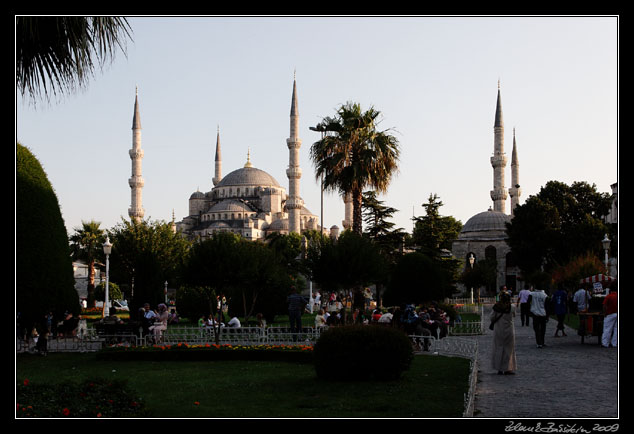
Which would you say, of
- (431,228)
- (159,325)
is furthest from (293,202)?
(159,325)

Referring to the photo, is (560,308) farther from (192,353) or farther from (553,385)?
(192,353)

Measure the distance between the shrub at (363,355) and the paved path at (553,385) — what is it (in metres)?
1.10

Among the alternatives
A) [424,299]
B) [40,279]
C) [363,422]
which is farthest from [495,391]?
[424,299]

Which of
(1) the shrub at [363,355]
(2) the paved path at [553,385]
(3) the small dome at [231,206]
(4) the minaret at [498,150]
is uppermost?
(4) the minaret at [498,150]

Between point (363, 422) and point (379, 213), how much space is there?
32079 mm

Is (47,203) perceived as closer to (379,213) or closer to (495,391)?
(495,391)

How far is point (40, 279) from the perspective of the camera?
8.98 meters

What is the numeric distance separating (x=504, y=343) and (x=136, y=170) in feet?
205

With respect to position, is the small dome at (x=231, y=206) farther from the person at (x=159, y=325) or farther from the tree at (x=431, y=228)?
the person at (x=159, y=325)

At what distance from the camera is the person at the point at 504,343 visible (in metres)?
10.8

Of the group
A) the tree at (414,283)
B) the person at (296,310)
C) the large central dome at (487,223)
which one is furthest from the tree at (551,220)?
the person at (296,310)

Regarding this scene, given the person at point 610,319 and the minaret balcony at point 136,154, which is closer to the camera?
the person at point 610,319

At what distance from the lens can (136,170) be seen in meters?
69.9

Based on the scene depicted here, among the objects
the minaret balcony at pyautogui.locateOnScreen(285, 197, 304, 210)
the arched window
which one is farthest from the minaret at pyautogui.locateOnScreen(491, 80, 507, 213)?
the minaret balcony at pyautogui.locateOnScreen(285, 197, 304, 210)
